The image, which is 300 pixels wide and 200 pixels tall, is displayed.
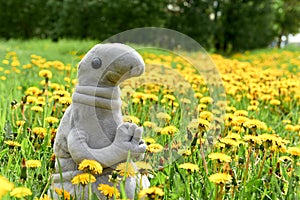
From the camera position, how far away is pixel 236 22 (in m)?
13.3

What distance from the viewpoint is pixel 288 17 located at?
19562mm

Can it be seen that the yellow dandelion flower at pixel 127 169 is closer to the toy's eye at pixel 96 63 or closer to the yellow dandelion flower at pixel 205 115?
the toy's eye at pixel 96 63

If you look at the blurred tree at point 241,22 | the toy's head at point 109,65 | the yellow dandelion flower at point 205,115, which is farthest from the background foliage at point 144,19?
the toy's head at point 109,65

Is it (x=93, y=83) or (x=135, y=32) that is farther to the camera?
(x=135, y=32)

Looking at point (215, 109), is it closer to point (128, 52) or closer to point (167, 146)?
point (167, 146)

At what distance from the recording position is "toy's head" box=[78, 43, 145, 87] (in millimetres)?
1467

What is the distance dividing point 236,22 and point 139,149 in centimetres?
1235

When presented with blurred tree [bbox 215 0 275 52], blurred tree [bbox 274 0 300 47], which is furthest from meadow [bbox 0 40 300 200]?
blurred tree [bbox 274 0 300 47]

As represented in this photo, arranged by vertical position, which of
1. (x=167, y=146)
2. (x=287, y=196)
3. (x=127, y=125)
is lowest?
(x=287, y=196)

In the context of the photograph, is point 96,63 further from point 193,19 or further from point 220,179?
point 193,19

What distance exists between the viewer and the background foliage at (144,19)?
11688 mm

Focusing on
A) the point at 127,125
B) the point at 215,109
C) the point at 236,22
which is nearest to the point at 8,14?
the point at 236,22

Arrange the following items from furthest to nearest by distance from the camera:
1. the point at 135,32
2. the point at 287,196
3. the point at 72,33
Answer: the point at 72,33 < the point at 135,32 < the point at 287,196

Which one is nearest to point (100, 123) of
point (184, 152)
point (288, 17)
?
point (184, 152)
